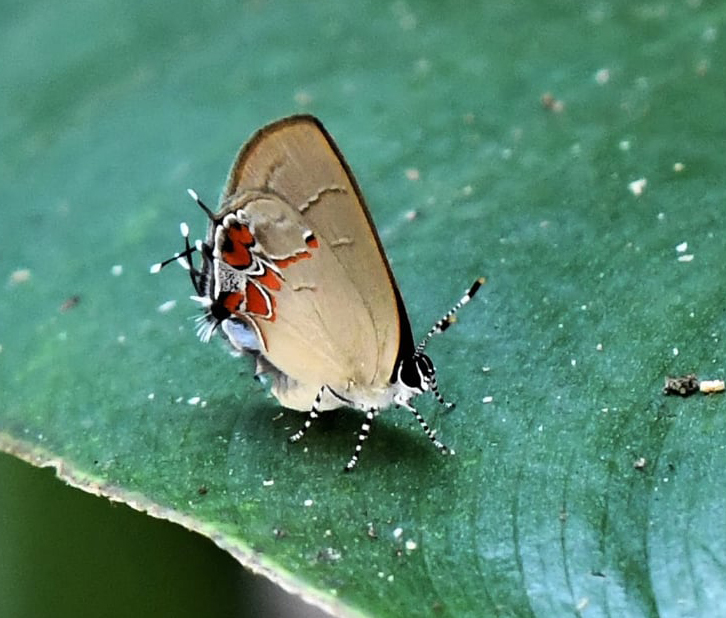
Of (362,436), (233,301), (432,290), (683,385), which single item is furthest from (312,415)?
(683,385)

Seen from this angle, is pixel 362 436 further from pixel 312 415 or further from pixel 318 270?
pixel 318 270

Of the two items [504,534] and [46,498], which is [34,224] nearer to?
[46,498]

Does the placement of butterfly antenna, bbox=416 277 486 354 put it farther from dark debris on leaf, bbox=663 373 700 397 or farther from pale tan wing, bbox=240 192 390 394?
dark debris on leaf, bbox=663 373 700 397

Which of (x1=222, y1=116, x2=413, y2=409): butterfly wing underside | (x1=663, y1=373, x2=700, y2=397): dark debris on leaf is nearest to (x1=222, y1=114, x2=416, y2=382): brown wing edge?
(x1=222, y1=116, x2=413, y2=409): butterfly wing underside

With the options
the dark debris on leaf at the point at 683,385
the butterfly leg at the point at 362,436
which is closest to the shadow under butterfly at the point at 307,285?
the butterfly leg at the point at 362,436

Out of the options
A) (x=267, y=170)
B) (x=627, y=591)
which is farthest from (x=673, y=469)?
(x=267, y=170)

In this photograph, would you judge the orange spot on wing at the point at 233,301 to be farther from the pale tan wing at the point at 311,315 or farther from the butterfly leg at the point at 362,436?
the butterfly leg at the point at 362,436
